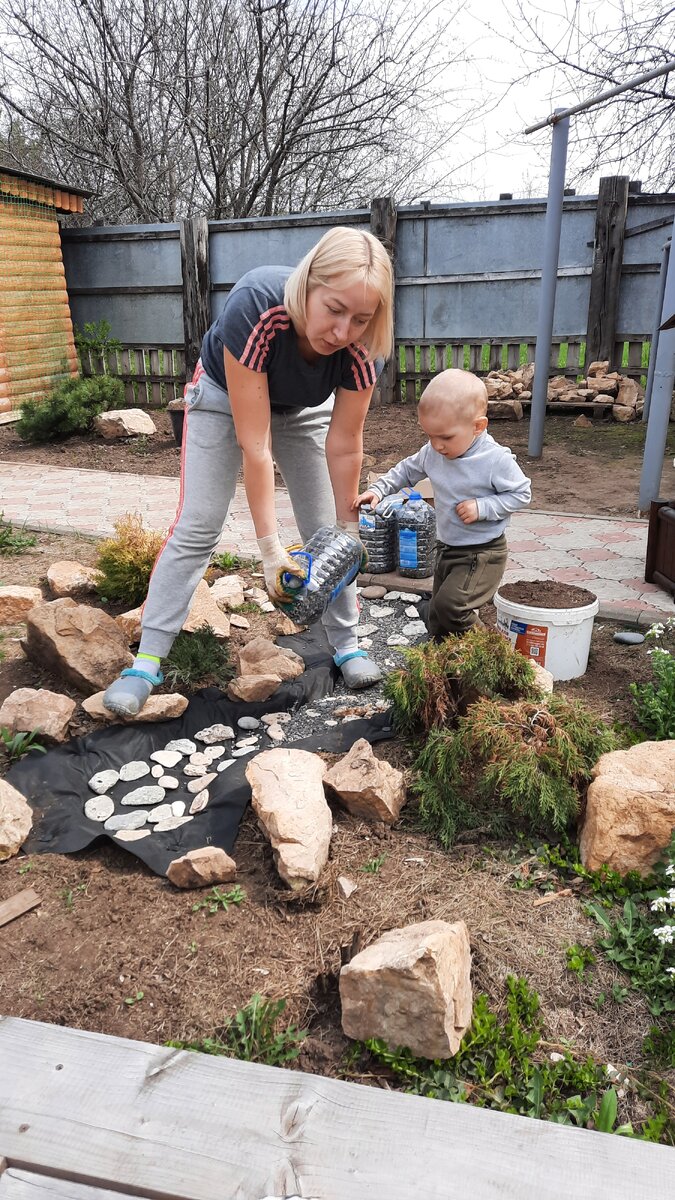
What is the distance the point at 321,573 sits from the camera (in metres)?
2.65

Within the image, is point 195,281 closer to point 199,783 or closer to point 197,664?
point 197,664

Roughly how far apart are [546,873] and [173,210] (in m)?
13.7

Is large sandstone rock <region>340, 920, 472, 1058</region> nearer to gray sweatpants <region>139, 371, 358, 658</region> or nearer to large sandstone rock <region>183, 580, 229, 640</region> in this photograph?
gray sweatpants <region>139, 371, 358, 658</region>

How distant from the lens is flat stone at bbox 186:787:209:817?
2551 millimetres

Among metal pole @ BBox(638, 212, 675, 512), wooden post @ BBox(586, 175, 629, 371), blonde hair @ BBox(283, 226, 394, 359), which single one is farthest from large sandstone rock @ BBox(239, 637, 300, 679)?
wooden post @ BBox(586, 175, 629, 371)

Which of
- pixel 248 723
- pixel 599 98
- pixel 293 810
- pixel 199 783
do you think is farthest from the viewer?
pixel 599 98

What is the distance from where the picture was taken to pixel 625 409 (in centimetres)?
906

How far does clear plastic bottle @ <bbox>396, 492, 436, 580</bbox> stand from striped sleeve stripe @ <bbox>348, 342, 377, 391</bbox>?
1.56m

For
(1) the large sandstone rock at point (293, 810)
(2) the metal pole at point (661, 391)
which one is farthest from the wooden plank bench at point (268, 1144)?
(2) the metal pole at point (661, 391)

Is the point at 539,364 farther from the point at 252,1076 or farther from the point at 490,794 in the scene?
the point at 252,1076

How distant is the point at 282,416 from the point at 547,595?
1.24m

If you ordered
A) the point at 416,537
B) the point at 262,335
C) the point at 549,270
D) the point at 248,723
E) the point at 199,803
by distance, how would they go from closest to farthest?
the point at 262,335 < the point at 199,803 < the point at 248,723 < the point at 416,537 < the point at 549,270

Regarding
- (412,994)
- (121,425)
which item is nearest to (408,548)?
(412,994)

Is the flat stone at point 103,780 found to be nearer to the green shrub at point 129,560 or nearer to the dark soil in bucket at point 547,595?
the green shrub at point 129,560
